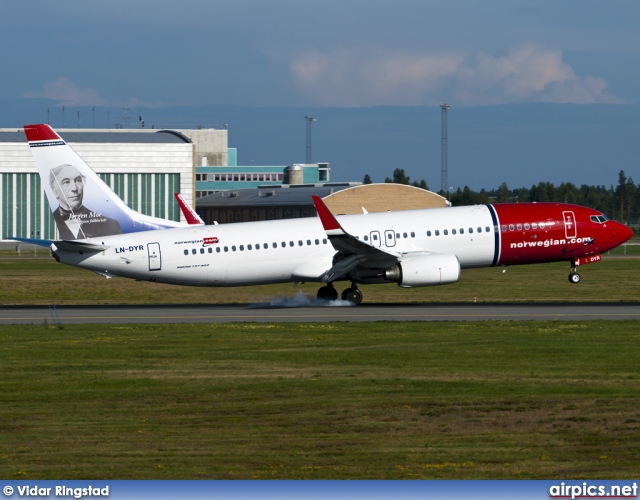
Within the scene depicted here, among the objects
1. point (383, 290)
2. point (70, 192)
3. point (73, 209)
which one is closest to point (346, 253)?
point (73, 209)

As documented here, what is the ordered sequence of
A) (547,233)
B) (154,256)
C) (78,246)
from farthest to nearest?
1. (547,233)
2. (154,256)
3. (78,246)

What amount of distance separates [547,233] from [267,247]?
12.8 m

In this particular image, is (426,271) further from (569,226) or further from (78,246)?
(78,246)

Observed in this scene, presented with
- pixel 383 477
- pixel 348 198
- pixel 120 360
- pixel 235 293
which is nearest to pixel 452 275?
pixel 235 293

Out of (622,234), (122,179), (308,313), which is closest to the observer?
(308,313)

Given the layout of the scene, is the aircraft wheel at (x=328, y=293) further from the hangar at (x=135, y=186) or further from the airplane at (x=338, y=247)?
the hangar at (x=135, y=186)

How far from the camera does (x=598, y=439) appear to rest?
60.1ft

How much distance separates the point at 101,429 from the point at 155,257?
1005 inches

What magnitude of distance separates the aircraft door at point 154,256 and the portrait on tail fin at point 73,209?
196 centimetres

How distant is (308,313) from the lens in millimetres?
42906

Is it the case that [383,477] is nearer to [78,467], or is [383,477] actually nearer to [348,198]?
[78,467]

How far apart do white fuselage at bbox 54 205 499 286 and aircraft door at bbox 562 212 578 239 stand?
3.58 m

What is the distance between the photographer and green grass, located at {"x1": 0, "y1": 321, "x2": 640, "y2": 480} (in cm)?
1666

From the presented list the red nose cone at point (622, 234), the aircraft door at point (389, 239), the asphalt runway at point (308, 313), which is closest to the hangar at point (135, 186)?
the red nose cone at point (622, 234)
